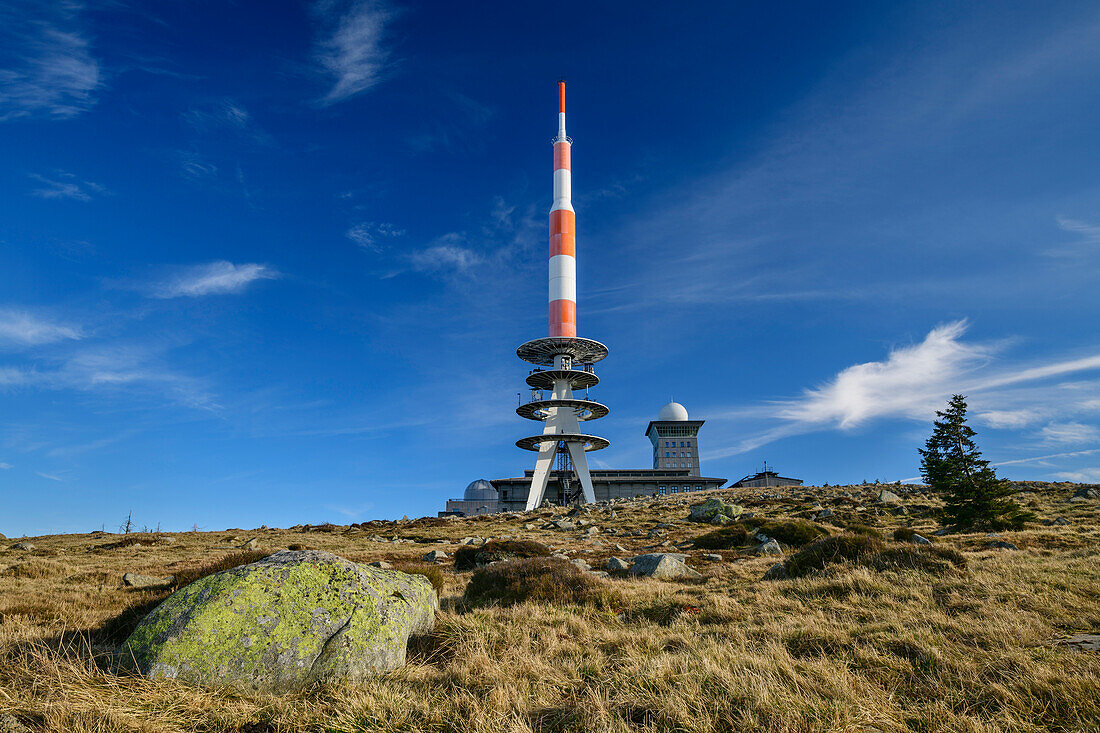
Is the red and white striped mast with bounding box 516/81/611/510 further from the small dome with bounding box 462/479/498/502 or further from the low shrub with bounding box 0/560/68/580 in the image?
the low shrub with bounding box 0/560/68/580

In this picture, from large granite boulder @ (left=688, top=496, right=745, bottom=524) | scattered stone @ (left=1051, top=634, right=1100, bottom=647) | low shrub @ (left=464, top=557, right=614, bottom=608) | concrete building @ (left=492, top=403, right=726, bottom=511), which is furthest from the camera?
concrete building @ (left=492, top=403, right=726, bottom=511)

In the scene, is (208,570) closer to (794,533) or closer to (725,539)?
(725,539)

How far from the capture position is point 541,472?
65.5 m

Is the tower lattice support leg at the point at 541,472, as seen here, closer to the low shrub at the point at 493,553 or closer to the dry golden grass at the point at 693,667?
the low shrub at the point at 493,553

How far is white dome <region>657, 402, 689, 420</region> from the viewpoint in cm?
11088

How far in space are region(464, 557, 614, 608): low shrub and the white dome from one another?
10157 centimetres

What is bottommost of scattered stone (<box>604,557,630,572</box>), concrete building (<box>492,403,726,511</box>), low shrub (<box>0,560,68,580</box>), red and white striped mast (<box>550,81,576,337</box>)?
low shrub (<box>0,560,68,580</box>)

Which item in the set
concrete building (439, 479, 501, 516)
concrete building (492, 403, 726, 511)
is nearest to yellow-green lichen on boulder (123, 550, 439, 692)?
concrete building (492, 403, 726, 511)

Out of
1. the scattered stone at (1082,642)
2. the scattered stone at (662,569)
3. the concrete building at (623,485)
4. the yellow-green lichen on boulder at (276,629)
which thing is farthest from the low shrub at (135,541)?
the concrete building at (623,485)

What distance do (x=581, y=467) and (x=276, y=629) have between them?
203 ft

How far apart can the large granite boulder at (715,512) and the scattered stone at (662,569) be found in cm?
2025

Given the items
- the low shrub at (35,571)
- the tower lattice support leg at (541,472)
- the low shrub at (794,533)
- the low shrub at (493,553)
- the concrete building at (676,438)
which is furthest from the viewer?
the concrete building at (676,438)

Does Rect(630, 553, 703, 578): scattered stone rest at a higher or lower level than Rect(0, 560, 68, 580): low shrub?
higher

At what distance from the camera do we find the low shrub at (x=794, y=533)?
71.0 ft
